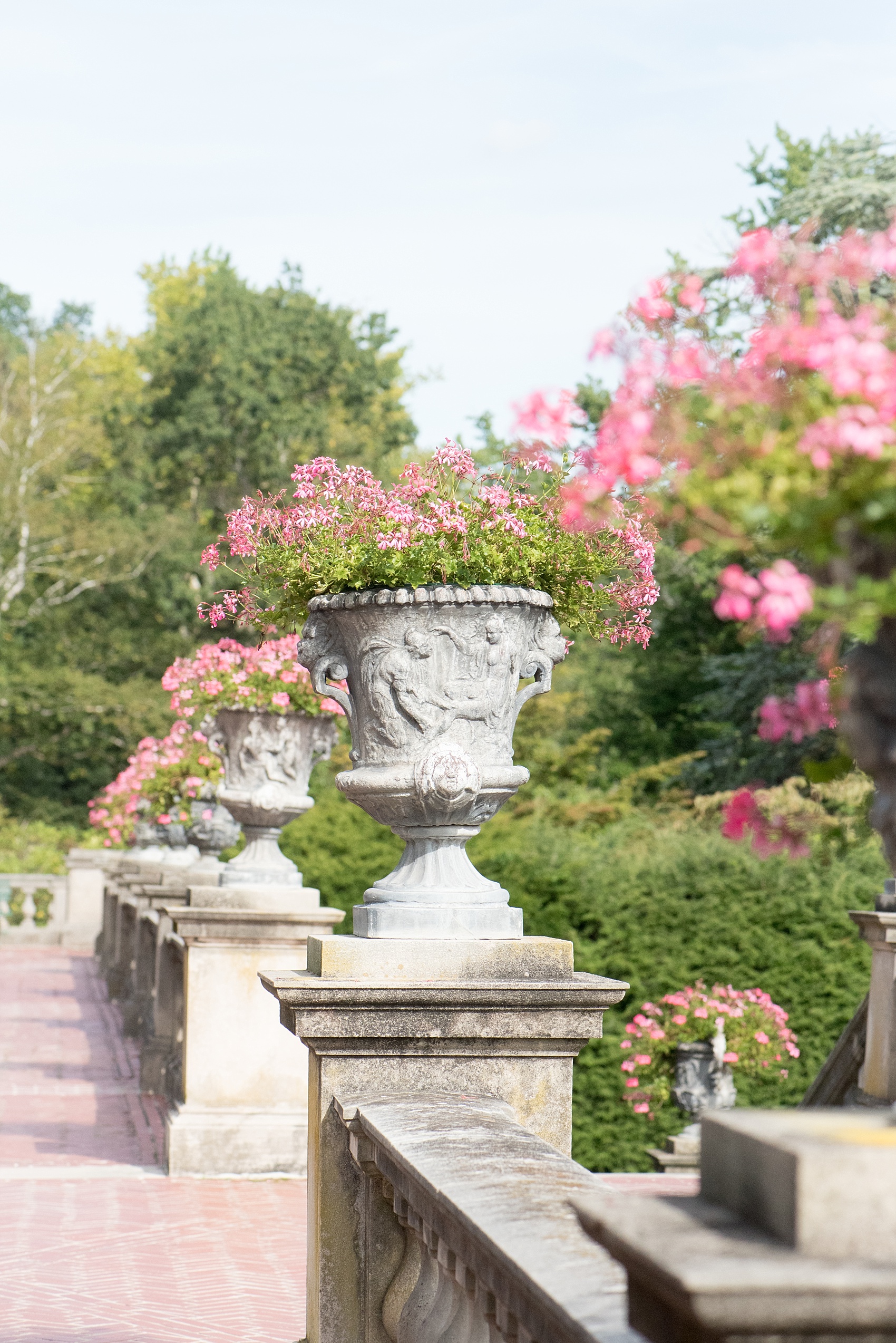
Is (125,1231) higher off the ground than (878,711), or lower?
lower

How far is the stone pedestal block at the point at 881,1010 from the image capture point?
28.3 feet

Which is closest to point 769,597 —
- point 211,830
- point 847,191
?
point 211,830

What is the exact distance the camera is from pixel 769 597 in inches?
61.4

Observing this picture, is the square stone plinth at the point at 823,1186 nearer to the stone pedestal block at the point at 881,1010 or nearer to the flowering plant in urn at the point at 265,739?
the stone pedestal block at the point at 881,1010

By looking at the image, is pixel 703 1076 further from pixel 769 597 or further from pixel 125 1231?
pixel 769 597

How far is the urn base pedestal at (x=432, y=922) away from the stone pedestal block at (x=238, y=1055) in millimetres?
4217

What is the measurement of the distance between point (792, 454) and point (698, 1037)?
35.6ft

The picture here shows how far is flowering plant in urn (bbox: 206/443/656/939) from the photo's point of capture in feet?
15.3

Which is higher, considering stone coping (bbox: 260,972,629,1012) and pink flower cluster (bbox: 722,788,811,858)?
pink flower cluster (bbox: 722,788,811,858)

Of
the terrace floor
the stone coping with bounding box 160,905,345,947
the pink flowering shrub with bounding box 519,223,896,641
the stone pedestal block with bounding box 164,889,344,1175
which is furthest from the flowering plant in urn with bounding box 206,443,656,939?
the stone coping with bounding box 160,905,345,947

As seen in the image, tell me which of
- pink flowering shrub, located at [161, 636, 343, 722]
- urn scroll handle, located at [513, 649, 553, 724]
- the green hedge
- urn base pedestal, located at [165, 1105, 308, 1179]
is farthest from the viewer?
the green hedge

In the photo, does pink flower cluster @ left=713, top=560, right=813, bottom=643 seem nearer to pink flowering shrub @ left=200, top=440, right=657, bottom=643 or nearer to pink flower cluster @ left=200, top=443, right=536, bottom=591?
pink flowering shrub @ left=200, top=440, right=657, bottom=643

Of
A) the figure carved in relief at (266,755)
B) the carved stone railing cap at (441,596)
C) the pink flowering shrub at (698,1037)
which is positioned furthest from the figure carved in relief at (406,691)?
the pink flowering shrub at (698,1037)

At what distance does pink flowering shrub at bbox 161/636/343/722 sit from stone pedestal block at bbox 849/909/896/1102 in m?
3.28
